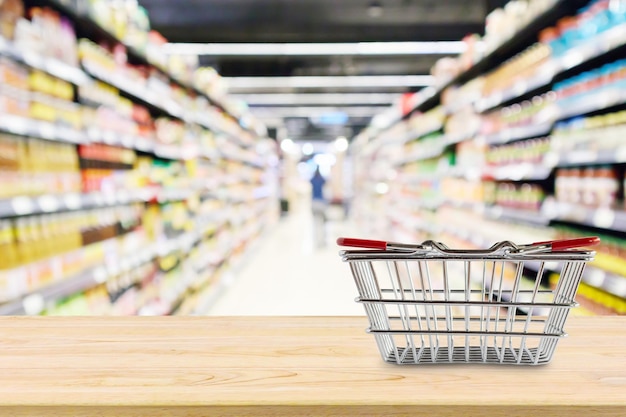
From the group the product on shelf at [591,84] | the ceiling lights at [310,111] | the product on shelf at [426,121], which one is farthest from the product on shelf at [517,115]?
the ceiling lights at [310,111]

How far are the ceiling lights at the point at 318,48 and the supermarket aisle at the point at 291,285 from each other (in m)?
3.49

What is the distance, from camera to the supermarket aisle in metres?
5.70

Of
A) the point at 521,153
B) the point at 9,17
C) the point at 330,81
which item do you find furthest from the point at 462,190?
the point at 330,81

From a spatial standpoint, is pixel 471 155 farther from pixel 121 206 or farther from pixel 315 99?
pixel 315 99

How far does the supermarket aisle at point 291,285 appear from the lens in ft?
18.7

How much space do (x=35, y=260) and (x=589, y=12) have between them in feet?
10.2

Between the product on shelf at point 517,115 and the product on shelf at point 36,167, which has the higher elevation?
the product on shelf at point 517,115

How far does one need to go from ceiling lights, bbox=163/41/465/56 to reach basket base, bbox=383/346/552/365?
8.22 meters

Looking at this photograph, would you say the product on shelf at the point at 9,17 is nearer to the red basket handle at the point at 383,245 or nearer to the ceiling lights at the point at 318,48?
the red basket handle at the point at 383,245

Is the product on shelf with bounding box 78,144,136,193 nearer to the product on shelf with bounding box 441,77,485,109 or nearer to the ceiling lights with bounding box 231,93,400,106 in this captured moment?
the product on shelf with bounding box 441,77,485,109

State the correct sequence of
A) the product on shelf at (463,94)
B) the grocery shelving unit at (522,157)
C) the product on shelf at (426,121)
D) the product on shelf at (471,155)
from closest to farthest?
1. the grocery shelving unit at (522,157)
2. the product on shelf at (471,155)
3. the product on shelf at (463,94)
4. the product on shelf at (426,121)

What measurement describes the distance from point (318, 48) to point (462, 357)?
29.0 ft

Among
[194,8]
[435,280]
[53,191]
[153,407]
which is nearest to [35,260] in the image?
[53,191]

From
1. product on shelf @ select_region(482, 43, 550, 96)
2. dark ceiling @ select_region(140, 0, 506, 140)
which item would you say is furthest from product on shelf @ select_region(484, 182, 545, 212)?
dark ceiling @ select_region(140, 0, 506, 140)
